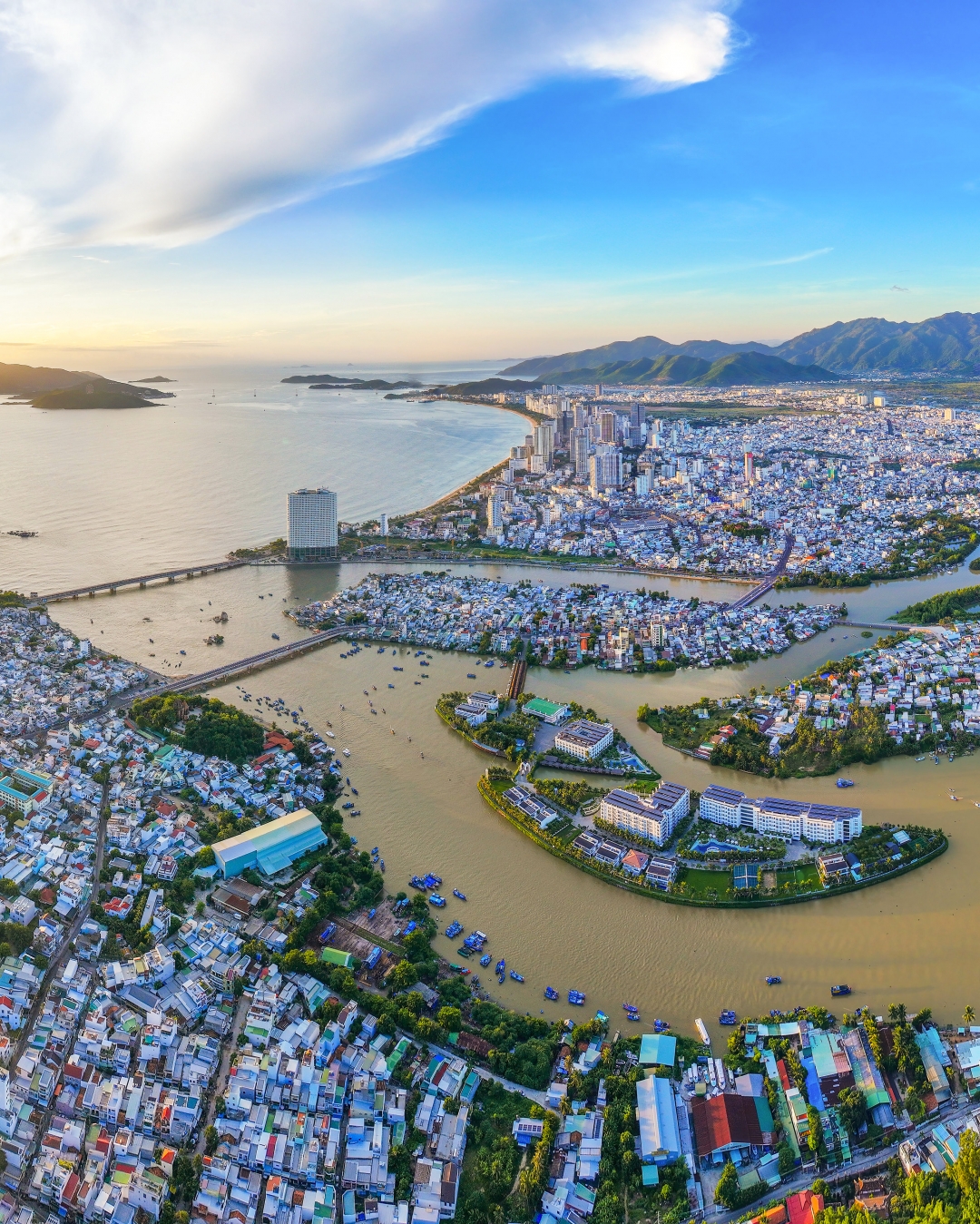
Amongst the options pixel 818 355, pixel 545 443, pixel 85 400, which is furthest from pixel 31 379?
pixel 818 355

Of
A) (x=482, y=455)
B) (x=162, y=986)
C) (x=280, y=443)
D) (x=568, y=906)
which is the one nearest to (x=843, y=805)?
(x=568, y=906)

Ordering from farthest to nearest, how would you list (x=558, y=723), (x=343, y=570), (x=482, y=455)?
(x=482, y=455)
(x=343, y=570)
(x=558, y=723)

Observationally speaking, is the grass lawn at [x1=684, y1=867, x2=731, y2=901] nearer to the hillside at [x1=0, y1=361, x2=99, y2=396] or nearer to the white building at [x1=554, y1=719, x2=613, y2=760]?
the white building at [x1=554, y1=719, x2=613, y2=760]

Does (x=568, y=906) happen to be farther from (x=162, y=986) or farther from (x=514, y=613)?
(x=514, y=613)

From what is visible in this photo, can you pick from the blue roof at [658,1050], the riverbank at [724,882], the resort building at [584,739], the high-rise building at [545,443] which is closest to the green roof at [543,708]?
the resort building at [584,739]

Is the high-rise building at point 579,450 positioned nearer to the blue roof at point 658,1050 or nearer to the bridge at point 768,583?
the bridge at point 768,583

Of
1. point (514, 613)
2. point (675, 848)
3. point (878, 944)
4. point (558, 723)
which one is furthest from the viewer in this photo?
point (514, 613)
